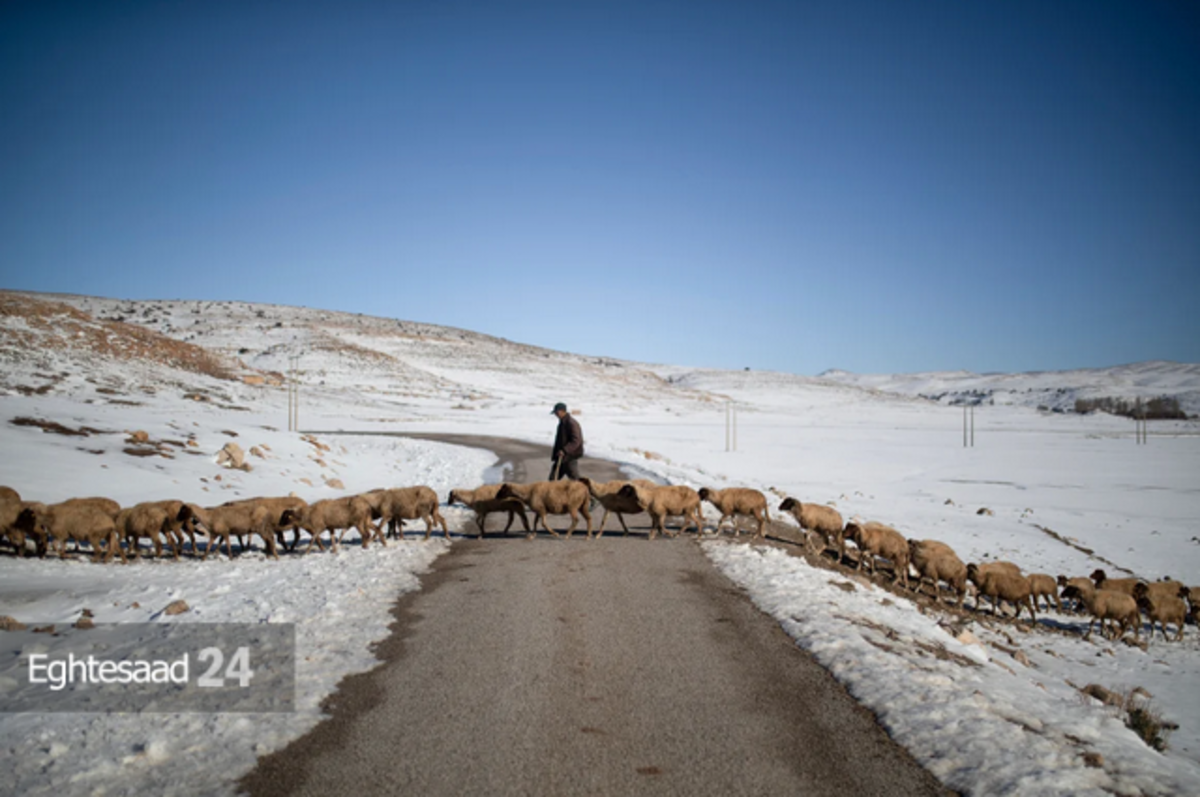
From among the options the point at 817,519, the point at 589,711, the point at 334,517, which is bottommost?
the point at 589,711

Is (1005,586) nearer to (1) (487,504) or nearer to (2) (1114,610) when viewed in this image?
(2) (1114,610)

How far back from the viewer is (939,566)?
13266 millimetres

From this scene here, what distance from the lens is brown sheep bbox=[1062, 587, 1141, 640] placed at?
41.3 feet

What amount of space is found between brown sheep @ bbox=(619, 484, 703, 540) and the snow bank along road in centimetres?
476

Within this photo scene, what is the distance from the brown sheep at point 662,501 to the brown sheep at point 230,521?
6.87 m

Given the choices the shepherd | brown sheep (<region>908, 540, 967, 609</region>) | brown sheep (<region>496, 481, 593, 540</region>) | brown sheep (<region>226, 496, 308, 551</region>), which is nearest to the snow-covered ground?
brown sheep (<region>908, 540, 967, 609</region>)

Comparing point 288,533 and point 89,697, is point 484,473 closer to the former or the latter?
point 288,533

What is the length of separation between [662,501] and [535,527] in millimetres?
2686

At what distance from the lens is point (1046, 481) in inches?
1490

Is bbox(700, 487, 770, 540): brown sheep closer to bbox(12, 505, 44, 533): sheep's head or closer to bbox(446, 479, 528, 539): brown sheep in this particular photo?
bbox(446, 479, 528, 539): brown sheep

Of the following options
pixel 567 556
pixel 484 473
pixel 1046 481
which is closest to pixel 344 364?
pixel 484 473

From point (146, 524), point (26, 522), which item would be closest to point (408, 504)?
point (146, 524)

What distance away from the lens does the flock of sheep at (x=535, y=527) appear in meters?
11.8

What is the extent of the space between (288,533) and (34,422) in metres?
11.2
